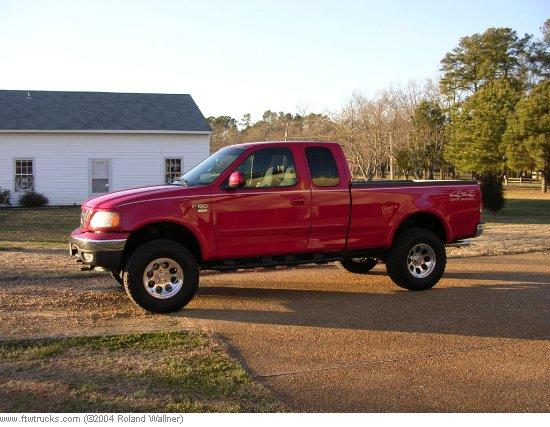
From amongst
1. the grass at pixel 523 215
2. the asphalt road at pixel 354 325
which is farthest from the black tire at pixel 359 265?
the grass at pixel 523 215

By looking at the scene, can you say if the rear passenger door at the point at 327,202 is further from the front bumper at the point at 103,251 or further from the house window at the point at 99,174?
the house window at the point at 99,174

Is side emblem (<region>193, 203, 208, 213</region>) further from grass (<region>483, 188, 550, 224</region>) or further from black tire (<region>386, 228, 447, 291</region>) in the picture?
grass (<region>483, 188, 550, 224</region>)

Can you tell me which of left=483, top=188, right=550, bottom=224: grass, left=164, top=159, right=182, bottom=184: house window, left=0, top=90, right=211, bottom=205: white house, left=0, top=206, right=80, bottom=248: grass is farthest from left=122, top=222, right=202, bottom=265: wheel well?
left=164, top=159, right=182, bottom=184: house window

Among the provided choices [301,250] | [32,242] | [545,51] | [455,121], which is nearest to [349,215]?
[301,250]

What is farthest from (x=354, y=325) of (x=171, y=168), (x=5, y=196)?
(x=5, y=196)

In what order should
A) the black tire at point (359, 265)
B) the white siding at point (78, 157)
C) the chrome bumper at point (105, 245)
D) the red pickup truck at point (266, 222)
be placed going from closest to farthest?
the chrome bumper at point (105, 245) → the red pickup truck at point (266, 222) → the black tire at point (359, 265) → the white siding at point (78, 157)

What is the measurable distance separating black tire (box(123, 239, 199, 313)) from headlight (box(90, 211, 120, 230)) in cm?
41

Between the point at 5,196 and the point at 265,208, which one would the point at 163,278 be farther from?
the point at 5,196

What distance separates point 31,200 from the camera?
92.8ft

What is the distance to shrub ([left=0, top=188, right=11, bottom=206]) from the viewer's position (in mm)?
28359

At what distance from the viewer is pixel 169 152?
30.1 meters

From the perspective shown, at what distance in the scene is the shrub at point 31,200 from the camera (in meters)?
28.3

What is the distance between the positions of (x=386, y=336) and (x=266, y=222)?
7.32ft

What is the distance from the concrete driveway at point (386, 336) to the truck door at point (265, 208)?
76 cm
